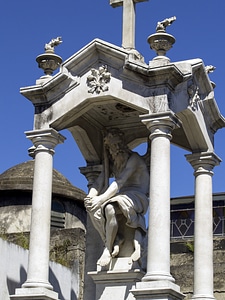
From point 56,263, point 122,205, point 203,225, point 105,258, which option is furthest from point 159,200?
point 56,263

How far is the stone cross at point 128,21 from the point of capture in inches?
585

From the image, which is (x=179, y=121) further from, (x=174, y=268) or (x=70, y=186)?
(x=70, y=186)

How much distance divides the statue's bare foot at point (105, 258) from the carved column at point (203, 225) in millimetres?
1547

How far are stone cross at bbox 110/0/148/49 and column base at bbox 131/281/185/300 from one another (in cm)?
431

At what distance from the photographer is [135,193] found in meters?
14.4

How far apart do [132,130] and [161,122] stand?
2.06 meters

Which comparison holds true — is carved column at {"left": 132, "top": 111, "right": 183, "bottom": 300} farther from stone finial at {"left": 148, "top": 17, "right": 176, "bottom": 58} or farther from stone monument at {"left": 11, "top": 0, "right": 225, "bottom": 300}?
stone finial at {"left": 148, "top": 17, "right": 176, "bottom": 58}

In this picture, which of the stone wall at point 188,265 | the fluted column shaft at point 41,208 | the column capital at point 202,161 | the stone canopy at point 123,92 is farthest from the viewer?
the stone wall at point 188,265

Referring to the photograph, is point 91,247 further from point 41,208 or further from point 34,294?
point 34,294

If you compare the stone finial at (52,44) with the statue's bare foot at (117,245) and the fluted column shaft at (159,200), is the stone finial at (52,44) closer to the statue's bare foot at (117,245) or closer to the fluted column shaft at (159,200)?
the fluted column shaft at (159,200)

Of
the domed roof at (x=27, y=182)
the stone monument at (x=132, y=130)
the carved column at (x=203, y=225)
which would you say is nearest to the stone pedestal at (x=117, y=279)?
the stone monument at (x=132, y=130)

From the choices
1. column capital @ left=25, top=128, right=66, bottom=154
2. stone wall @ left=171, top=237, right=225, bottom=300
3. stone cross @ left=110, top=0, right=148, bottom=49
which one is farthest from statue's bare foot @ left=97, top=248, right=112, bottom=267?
stone wall @ left=171, top=237, right=225, bottom=300

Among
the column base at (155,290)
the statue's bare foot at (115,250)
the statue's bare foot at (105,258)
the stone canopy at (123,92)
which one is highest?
the stone canopy at (123,92)

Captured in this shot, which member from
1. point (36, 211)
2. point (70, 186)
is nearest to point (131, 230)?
point (36, 211)
